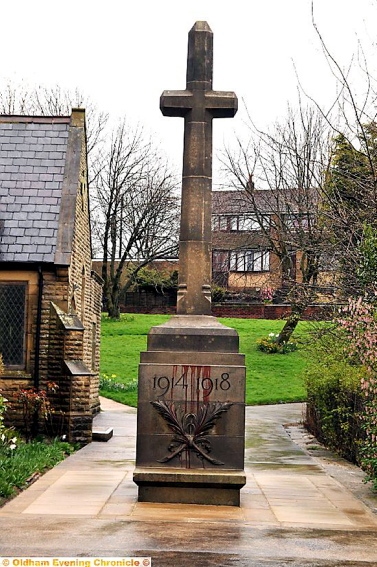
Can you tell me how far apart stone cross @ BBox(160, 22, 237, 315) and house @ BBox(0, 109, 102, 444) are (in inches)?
258

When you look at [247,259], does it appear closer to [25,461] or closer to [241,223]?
[241,223]

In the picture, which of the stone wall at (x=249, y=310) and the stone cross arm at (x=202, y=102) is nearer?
the stone cross arm at (x=202, y=102)

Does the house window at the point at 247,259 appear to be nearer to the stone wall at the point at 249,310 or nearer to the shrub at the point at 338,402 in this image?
the stone wall at the point at 249,310

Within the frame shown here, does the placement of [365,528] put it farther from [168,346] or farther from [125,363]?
[125,363]

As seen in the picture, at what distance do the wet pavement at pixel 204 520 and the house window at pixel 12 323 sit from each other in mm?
3475

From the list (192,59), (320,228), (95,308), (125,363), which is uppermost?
(192,59)

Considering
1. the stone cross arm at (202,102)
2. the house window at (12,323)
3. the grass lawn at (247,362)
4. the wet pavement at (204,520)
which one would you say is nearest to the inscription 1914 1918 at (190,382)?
the wet pavement at (204,520)

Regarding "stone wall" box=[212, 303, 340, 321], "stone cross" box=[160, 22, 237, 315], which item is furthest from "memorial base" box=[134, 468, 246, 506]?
"stone wall" box=[212, 303, 340, 321]

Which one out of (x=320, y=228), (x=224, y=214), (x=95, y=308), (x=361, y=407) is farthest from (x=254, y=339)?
(x=361, y=407)

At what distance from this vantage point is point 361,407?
14.0m

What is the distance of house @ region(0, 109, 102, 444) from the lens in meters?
16.8

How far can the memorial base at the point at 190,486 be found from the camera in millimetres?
9977

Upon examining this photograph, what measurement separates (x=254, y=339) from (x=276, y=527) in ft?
113

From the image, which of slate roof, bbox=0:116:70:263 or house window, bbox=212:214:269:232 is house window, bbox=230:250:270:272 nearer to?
house window, bbox=212:214:269:232
